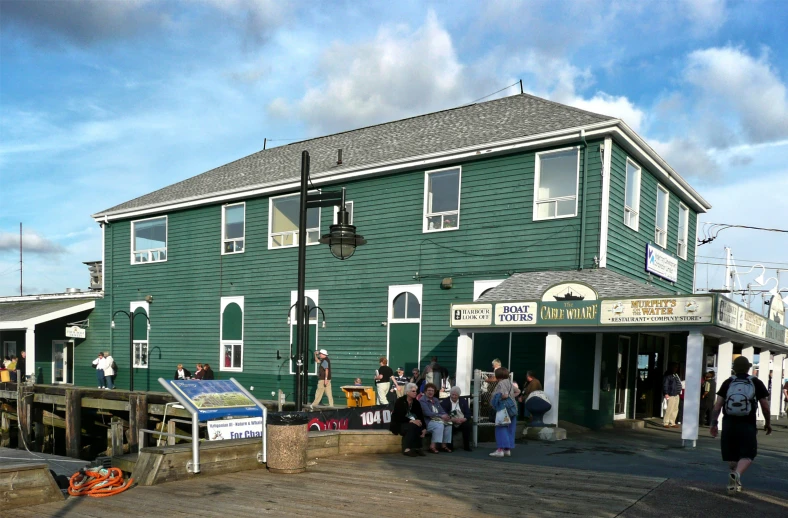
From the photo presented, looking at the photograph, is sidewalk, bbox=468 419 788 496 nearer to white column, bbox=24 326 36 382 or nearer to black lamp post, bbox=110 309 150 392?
black lamp post, bbox=110 309 150 392

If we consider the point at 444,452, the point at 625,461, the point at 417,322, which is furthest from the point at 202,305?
the point at 625,461

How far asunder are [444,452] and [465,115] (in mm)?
13313

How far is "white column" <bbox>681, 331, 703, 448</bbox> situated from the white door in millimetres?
24559

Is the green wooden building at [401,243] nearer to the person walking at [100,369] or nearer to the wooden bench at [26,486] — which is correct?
the person walking at [100,369]

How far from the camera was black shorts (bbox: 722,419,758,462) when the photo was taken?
29.2 feet

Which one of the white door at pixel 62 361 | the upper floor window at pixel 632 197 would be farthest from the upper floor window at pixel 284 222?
the white door at pixel 62 361

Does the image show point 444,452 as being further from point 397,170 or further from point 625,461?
point 397,170

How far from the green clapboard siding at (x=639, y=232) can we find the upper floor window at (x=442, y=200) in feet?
13.2

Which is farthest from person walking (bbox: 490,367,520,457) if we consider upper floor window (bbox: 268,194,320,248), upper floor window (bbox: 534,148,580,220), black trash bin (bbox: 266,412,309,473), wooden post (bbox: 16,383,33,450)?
wooden post (bbox: 16,383,33,450)

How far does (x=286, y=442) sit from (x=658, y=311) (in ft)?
25.6

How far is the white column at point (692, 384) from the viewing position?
1416 centimetres

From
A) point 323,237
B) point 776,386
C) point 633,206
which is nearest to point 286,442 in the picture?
point 323,237

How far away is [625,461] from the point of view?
40.7ft

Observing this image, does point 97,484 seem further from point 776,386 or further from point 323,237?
point 776,386
